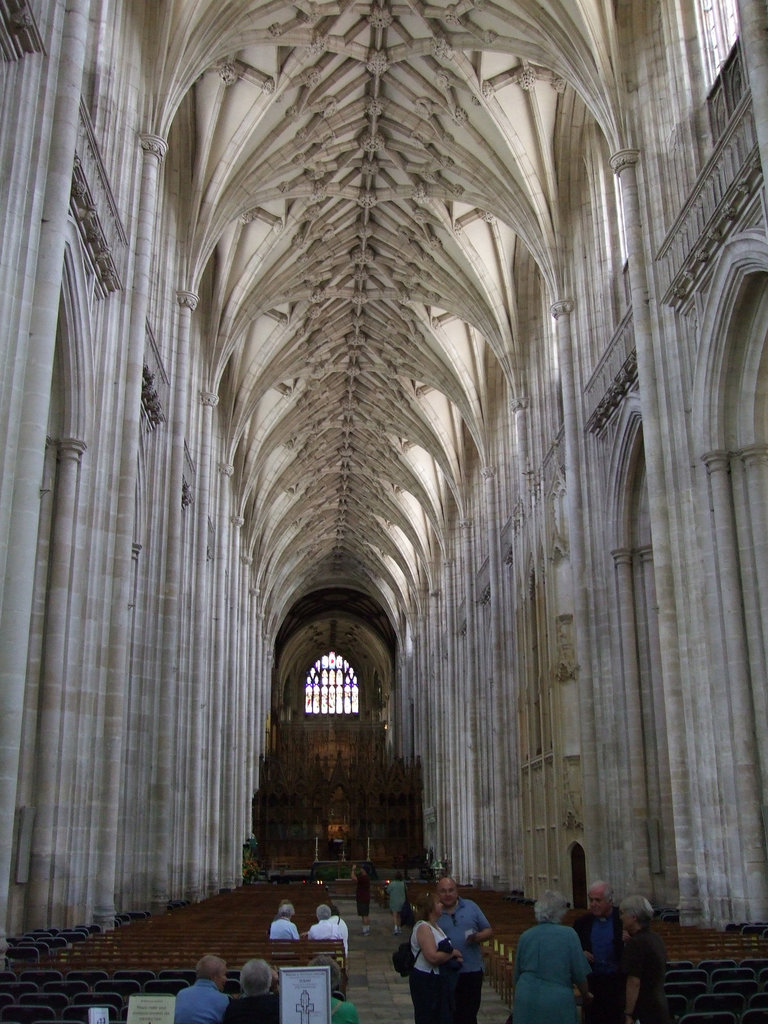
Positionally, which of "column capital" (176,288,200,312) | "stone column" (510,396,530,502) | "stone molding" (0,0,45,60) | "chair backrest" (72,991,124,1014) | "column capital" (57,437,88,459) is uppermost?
"column capital" (176,288,200,312)

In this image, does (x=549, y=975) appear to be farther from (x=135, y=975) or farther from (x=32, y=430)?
(x=32, y=430)

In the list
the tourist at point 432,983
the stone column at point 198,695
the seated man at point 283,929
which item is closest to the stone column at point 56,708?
the seated man at point 283,929

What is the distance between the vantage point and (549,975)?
5445mm

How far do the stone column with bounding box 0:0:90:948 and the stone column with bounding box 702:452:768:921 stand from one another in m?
9.01

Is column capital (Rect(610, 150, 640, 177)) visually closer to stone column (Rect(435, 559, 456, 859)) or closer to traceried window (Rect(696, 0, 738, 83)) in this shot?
traceried window (Rect(696, 0, 738, 83))

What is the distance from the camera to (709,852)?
14.2 metres

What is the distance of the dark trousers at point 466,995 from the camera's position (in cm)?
663

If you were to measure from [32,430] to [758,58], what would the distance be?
9.43 m

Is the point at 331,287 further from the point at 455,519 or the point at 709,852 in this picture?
the point at 709,852

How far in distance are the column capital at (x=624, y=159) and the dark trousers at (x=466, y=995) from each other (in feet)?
49.8

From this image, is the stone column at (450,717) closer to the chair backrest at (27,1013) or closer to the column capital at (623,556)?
the column capital at (623,556)

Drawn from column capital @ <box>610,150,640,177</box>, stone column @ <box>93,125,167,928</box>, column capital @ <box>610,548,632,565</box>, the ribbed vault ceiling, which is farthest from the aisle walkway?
the ribbed vault ceiling

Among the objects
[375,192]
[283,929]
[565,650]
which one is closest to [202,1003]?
[283,929]

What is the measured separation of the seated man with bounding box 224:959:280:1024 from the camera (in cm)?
517
